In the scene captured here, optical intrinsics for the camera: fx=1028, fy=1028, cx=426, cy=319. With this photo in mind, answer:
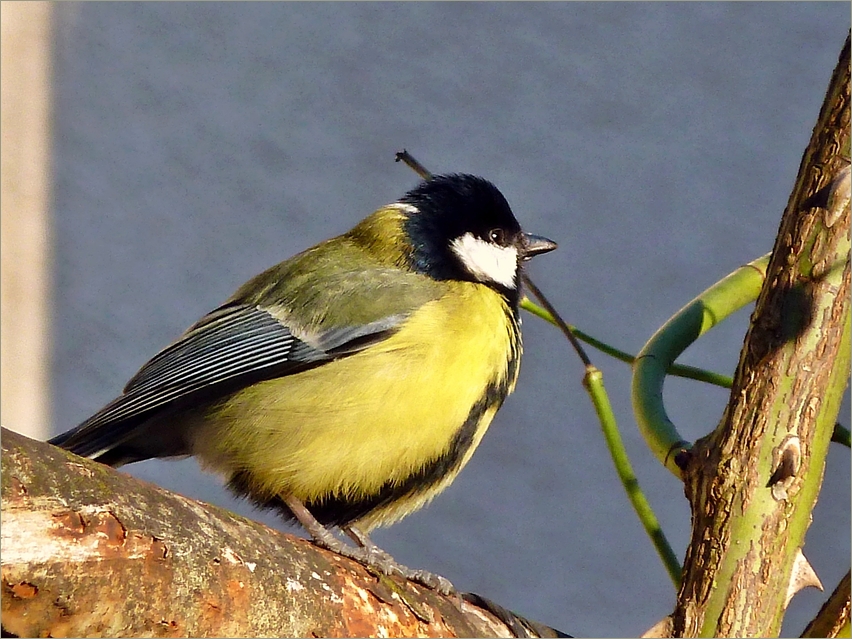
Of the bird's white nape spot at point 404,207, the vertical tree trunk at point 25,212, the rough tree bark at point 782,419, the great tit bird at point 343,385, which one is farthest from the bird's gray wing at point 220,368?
the vertical tree trunk at point 25,212

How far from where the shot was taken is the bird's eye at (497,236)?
54.5 inches

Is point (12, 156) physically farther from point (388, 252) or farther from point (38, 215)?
point (388, 252)

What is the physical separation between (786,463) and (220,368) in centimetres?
66

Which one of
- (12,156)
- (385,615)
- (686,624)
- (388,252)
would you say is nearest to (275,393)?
(388,252)

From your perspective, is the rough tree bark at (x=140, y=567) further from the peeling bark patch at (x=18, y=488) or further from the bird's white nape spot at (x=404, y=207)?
the bird's white nape spot at (x=404, y=207)

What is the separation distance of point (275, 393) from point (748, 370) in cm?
55

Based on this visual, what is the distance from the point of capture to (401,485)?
3.97ft

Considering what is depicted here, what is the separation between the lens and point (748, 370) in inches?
33.5

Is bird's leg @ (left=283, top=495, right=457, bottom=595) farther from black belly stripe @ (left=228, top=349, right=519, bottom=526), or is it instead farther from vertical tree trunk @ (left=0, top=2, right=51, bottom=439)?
vertical tree trunk @ (left=0, top=2, right=51, bottom=439)

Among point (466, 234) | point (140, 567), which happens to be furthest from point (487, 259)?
point (140, 567)

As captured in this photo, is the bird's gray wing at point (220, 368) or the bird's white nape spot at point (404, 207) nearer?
the bird's gray wing at point (220, 368)

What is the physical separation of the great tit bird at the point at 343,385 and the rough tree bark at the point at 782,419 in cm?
31

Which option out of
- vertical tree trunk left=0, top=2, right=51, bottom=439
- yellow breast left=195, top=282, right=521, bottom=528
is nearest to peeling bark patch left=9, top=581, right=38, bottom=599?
yellow breast left=195, top=282, right=521, bottom=528

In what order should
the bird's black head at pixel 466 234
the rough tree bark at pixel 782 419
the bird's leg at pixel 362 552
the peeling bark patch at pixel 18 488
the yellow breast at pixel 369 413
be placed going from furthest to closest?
the bird's black head at pixel 466 234, the yellow breast at pixel 369 413, the bird's leg at pixel 362 552, the rough tree bark at pixel 782 419, the peeling bark patch at pixel 18 488
